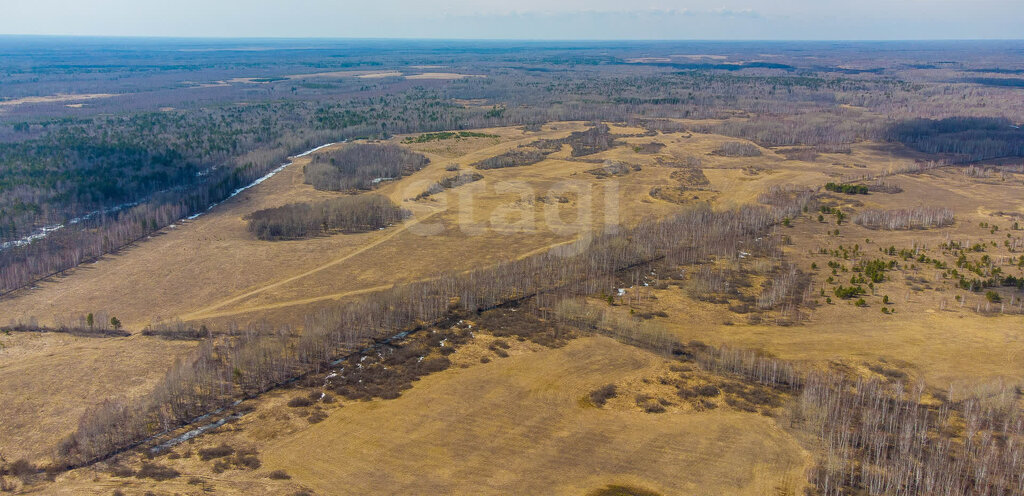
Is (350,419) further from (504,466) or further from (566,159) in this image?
(566,159)

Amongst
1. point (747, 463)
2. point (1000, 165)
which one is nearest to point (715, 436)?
point (747, 463)

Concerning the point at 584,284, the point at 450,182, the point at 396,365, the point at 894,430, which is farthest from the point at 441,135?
the point at 894,430

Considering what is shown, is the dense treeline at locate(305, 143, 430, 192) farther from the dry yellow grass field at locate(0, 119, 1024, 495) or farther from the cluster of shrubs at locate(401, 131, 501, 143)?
the cluster of shrubs at locate(401, 131, 501, 143)

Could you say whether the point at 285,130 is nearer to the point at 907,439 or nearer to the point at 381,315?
the point at 381,315

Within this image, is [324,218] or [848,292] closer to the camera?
[848,292]

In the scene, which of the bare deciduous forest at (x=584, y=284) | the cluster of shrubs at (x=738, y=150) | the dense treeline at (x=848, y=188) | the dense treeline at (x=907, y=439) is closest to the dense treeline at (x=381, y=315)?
the bare deciduous forest at (x=584, y=284)

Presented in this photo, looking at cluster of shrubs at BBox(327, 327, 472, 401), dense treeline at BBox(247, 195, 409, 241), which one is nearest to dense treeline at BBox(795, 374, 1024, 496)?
cluster of shrubs at BBox(327, 327, 472, 401)
